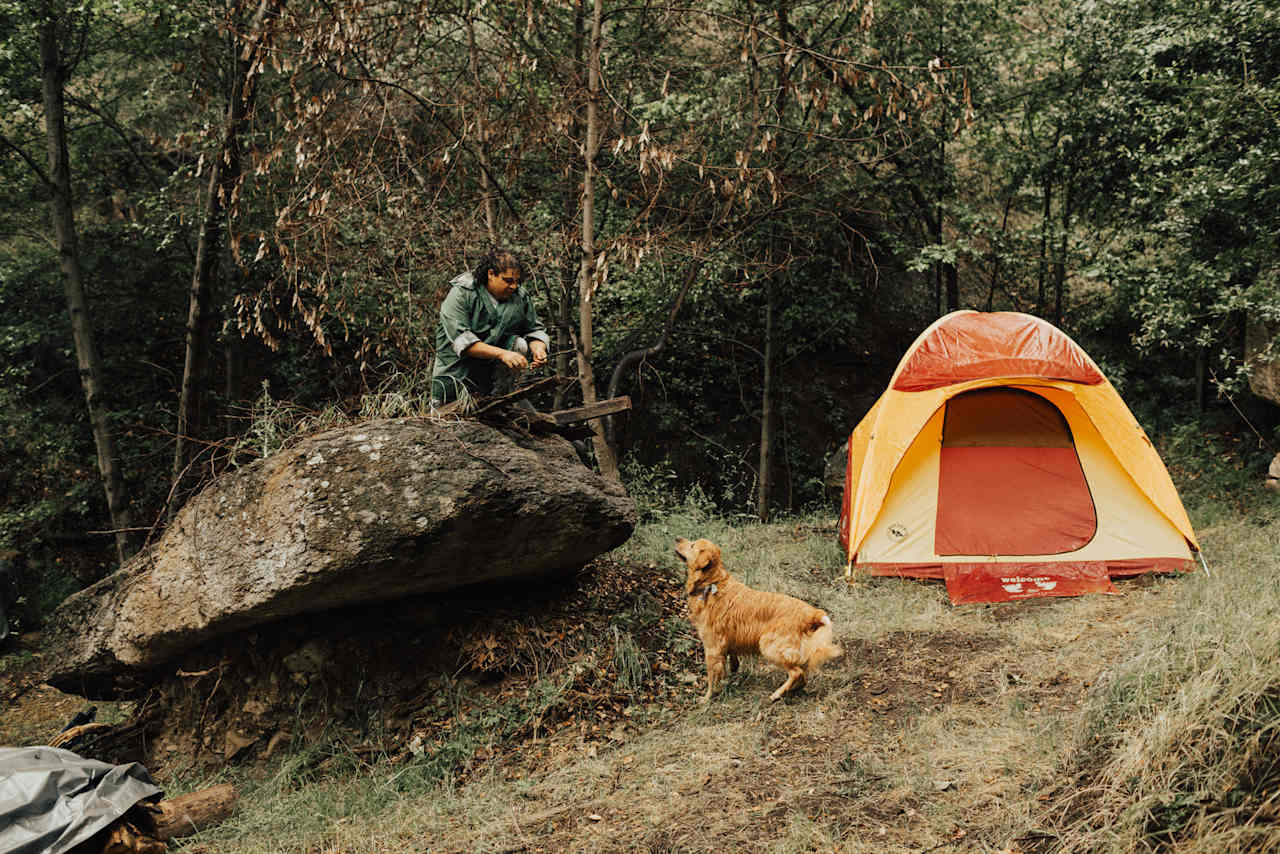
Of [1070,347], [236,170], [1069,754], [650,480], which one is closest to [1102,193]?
[1070,347]

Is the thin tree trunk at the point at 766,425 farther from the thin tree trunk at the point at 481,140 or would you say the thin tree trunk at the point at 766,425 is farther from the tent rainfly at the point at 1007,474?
the thin tree trunk at the point at 481,140

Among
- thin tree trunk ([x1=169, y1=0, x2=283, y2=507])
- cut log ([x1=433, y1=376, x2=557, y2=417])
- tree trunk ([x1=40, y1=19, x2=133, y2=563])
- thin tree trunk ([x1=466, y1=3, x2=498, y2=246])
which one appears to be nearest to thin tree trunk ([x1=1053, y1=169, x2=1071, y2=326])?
thin tree trunk ([x1=466, y1=3, x2=498, y2=246])

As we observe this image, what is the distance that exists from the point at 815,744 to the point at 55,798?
3.52m

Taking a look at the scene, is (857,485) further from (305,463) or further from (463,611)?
(305,463)

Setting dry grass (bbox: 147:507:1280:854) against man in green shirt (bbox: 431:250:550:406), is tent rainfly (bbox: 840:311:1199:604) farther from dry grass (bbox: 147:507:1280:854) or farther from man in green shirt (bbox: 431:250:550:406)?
man in green shirt (bbox: 431:250:550:406)

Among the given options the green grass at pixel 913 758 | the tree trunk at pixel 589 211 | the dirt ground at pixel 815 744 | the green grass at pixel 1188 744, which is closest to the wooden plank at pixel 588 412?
the tree trunk at pixel 589 211

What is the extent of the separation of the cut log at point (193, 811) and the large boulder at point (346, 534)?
0.94 m

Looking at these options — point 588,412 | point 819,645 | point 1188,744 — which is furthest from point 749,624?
point 1188,744

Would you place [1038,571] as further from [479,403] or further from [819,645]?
[479,403]

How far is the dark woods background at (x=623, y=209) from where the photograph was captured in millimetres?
7258

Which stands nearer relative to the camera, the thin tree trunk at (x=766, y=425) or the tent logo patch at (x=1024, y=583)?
the tent logo patch at (x=1024, y=583)

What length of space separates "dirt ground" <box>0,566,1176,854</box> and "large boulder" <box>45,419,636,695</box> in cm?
85

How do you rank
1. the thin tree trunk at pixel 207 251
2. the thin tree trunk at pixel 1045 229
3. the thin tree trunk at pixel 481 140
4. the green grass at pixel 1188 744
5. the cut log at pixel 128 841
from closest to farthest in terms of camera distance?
the green grass at pixel 1188 744, the cut log at pixel 128 841, the thin tree trunk at pixel 481 140, the thin tree trunk at pixel 207 251, the thin tree trunk at pixel 1045 229

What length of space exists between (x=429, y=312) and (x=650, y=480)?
3.70 meters
